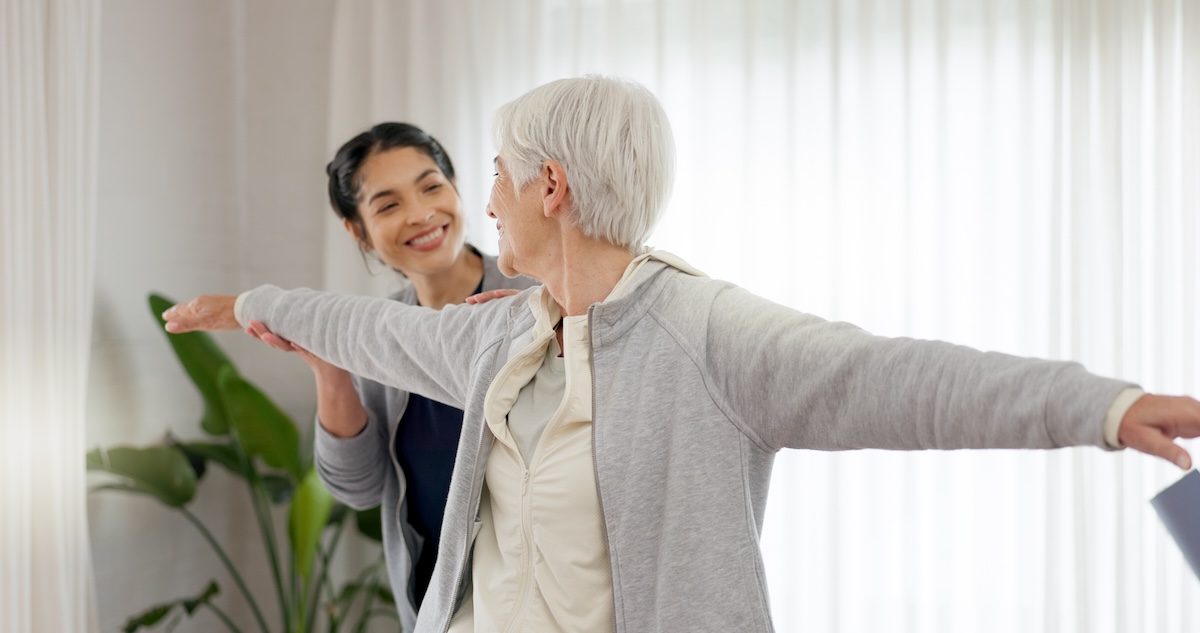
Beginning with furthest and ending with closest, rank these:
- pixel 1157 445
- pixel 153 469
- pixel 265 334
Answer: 1. pixel 153 469
2. pixel 265 334
3. pixel 1157 445

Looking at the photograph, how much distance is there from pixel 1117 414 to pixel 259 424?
2.12 metres

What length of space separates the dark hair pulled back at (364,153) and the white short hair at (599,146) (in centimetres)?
82

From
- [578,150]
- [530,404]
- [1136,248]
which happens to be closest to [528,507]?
[530,404]

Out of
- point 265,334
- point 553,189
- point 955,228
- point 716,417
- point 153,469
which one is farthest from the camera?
point 153,469

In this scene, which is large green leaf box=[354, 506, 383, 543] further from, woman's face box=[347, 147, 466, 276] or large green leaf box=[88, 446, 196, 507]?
woman's face box=[347, 147, 466, 276]

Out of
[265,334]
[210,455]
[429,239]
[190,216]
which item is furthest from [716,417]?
[190,216]

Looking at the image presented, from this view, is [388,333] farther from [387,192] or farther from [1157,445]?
[1157,445]

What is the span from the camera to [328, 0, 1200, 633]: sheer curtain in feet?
6.92

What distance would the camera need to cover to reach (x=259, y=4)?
298 cm

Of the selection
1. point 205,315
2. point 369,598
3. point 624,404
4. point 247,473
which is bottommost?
point 369,598

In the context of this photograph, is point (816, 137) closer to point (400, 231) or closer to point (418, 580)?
point (400, 231)

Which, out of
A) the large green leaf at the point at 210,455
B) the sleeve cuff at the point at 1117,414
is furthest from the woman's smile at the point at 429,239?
the sleeve cuff at the point at 1117,414

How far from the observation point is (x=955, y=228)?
7.37 ft

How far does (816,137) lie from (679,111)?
38 centimetres
